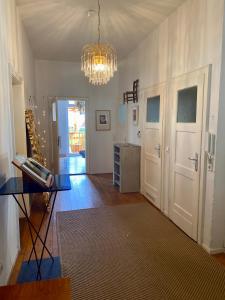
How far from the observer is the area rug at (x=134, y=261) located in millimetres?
2136

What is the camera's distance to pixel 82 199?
15.1 feet

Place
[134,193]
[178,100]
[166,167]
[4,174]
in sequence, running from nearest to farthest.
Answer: [4,174] < [178,100] < [166,167] < [134,193]

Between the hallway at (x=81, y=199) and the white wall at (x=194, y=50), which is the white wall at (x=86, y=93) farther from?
the white wall at (x=194, y=50)

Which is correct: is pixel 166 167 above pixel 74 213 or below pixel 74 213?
above

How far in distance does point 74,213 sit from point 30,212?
2.41 feet

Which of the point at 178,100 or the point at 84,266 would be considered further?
the point at 178,100

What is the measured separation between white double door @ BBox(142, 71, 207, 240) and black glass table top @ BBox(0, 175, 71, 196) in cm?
170

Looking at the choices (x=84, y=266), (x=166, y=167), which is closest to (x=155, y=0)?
(x=166, y=167)

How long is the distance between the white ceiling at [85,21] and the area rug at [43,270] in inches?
127

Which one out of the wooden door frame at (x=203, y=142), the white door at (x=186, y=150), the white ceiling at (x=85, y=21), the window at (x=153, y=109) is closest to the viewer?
the wooden door frame at (x=203, y=142)

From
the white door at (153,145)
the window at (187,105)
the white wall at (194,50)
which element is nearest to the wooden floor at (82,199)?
the white door at (153,145)

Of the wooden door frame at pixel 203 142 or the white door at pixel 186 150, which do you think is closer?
the wooden door frame at pixel 203 142

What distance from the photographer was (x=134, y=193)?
4.94m

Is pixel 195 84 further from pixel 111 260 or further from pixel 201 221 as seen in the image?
pixel 111 260
